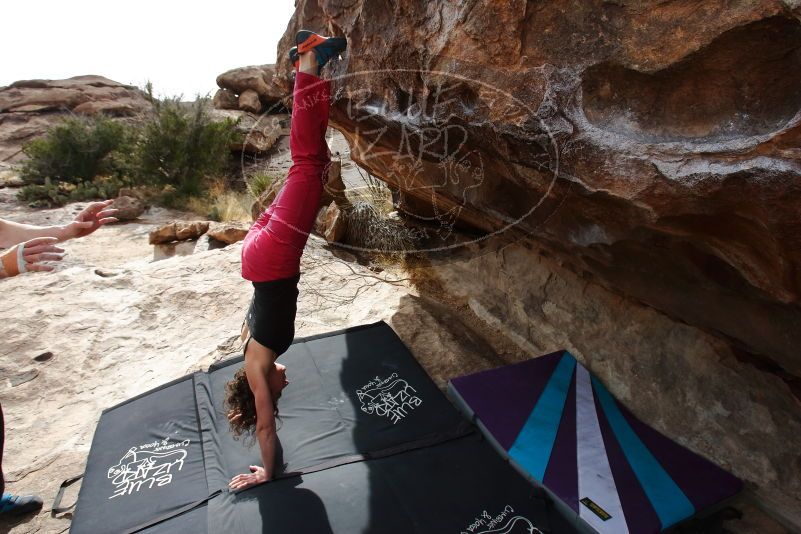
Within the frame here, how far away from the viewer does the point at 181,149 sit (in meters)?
9.70

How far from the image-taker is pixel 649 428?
2.62 m

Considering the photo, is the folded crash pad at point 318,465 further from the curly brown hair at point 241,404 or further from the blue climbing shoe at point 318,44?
the blue climbing shoe at point 318,44

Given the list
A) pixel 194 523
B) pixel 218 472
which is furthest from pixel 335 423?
pixel 194 523

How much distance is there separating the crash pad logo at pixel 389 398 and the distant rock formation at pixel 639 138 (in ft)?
3.80

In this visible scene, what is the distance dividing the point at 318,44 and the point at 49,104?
1385 centimetres

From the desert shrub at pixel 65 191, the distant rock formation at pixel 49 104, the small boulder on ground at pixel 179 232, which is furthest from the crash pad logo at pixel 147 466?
the distant rock formation at pixel 49 104

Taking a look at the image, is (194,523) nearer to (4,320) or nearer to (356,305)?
(356,305)

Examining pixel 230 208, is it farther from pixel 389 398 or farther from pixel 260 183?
pixel 389 398

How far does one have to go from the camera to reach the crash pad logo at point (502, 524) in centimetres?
217

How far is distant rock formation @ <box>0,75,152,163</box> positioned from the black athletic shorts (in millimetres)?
12182

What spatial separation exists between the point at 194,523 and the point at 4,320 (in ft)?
9.47

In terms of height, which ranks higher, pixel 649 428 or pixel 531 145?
pixel 531 145

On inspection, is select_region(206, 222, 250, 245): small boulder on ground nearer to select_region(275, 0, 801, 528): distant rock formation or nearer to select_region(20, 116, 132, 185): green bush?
select_region(275, 0, 801, 528): distant rock formation

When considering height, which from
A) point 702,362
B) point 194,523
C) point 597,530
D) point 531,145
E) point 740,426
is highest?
point 531,145
